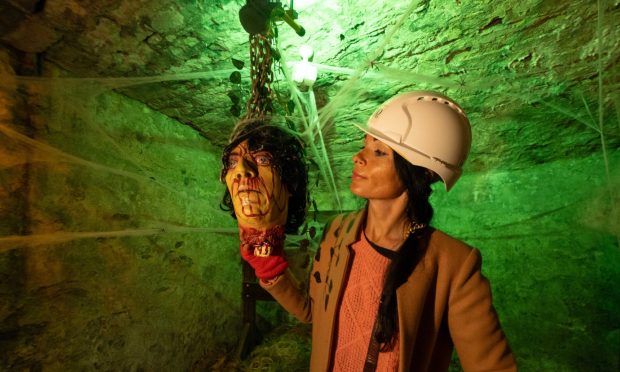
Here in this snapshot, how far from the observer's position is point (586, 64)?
1.86m

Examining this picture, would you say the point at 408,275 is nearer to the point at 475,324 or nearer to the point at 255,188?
the point at 475,324

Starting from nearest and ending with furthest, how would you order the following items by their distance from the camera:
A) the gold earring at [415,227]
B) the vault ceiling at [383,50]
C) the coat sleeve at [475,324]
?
1. the coat sleeve at [475,324]
2. the gold earring at [415,227]
3. the vault ceiling at [383,50]

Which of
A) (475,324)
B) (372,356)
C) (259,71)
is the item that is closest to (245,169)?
(259,71)

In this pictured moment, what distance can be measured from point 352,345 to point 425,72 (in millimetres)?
1996

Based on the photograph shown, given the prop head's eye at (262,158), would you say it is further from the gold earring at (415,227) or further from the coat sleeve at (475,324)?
the coat sleeve at (475,324)

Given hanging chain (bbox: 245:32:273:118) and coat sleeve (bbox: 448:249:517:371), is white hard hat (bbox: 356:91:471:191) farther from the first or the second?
hanging chain (bbox: 245:32:273:118)

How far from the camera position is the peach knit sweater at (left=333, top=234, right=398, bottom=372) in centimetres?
138

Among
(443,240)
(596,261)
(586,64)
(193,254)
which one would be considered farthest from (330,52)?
(596,261)

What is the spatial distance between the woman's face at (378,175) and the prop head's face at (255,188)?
411 millimetres

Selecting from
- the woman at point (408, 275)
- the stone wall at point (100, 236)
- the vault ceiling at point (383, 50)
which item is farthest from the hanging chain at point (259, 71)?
the stone wall at point (100, 236)

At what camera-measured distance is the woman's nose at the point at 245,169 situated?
1.34 m

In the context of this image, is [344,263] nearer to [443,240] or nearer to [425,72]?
[443,240]

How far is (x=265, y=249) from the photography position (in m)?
1.41

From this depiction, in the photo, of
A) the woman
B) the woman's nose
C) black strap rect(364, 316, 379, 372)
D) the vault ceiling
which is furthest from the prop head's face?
the vault ceiling
